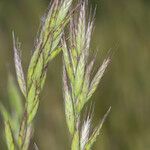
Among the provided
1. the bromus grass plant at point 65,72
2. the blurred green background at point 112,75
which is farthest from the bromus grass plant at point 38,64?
the blurred green background at point 112,75

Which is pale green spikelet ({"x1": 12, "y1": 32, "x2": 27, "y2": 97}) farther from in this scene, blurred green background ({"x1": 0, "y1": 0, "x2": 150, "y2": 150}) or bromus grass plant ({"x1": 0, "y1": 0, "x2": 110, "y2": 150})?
blurred green background ({"x1": 0, "y1": 0, "x2": 150, "y2": 150})

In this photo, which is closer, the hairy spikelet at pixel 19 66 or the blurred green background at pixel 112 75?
the hairy spikelet at pixel 19 66

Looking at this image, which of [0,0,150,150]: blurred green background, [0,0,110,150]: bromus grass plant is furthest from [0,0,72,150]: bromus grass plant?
[0,0,150,150]: blurred green background

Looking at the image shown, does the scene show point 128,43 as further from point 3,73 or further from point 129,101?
point 3,73

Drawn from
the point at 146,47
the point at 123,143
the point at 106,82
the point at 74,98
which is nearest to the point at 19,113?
the point at 74,98

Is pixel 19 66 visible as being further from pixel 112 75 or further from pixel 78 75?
pixel 112 75

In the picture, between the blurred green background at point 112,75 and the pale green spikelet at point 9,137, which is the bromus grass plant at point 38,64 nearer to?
the pale green spikelet at point 9,137
